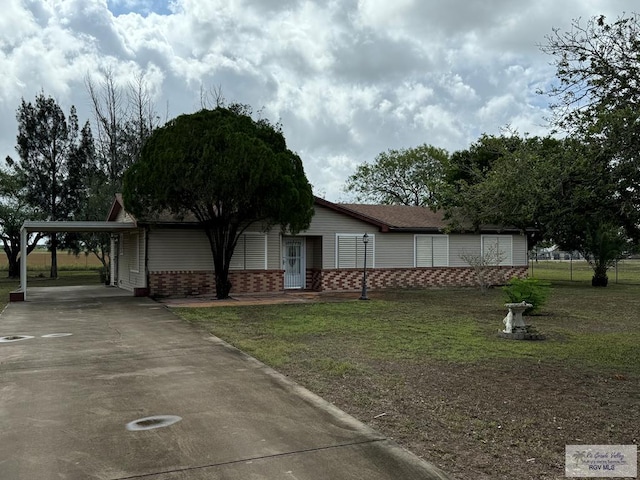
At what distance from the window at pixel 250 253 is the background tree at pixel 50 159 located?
20.3 m

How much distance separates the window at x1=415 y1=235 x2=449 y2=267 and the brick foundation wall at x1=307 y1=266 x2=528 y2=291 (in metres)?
0.26

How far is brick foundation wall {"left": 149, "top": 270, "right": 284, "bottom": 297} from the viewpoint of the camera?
17953 millimetres

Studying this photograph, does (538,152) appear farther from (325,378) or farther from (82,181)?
(82,181)

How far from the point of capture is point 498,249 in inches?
939

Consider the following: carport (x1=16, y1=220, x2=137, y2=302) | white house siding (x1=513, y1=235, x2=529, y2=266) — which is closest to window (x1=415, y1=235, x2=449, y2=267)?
white house siding (x1=513, y1=235, x2=529, y2=266)

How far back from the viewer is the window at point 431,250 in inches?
883

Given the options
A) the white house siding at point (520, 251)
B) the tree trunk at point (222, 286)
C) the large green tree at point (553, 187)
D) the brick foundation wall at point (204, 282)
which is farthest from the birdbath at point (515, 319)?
the white house siding at point (520, 251)

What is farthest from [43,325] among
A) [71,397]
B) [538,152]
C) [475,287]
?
[475,287]

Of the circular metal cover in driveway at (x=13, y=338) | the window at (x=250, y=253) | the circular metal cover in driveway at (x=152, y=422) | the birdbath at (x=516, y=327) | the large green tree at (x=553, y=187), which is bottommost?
the circular metal cover in driveway at (x=152, y=422)

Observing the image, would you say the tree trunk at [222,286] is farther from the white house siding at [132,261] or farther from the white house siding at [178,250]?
the white house siding at [132,261]

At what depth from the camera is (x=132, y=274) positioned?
66.2 ft

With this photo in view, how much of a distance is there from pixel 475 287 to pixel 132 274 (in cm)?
1382

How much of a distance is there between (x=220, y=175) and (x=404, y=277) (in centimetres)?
1012

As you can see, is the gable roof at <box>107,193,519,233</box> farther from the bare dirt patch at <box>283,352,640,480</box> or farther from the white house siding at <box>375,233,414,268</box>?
the bare dirt patch at <box>283,352,640,480</box>
